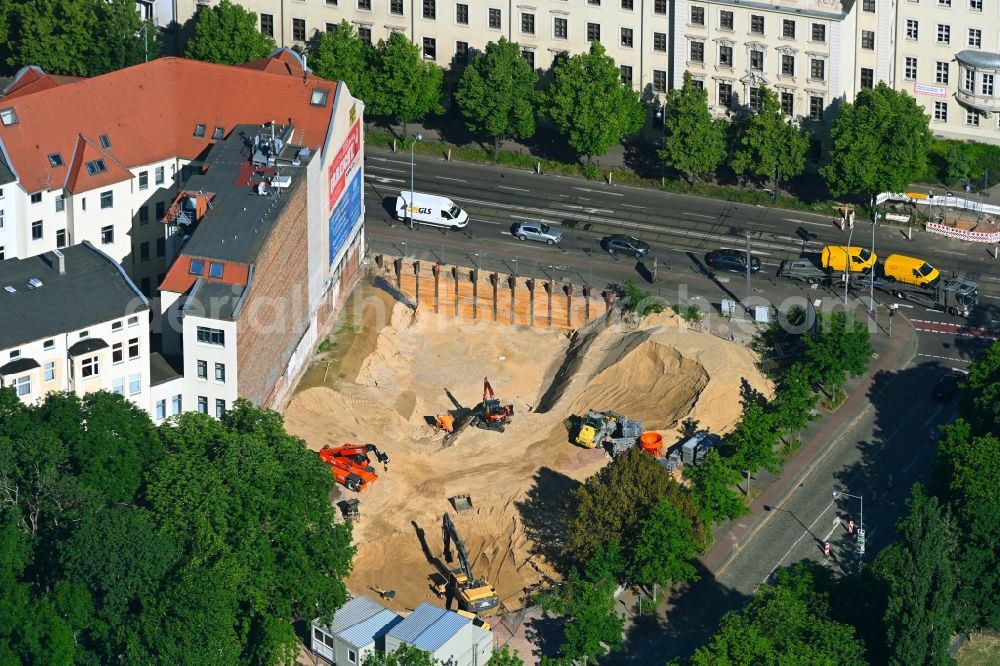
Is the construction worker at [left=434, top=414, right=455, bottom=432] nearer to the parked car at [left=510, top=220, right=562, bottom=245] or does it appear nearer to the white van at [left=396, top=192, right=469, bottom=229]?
the parked car at [left=510, top=220, right=562, bottom=245]

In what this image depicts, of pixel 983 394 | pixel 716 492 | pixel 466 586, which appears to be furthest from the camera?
pixel 983 394

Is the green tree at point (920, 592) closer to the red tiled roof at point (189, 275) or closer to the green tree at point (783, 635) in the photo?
the green tree at point (783, 635)

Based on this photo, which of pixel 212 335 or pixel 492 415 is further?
pixel 492 415

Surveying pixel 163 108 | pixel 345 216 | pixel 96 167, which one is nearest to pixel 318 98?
pixel 345 216

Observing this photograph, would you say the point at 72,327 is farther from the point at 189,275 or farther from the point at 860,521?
the point at 860,521

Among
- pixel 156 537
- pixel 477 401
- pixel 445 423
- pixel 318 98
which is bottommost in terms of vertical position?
pixel 156 537

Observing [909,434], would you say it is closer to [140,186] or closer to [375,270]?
[375,270]

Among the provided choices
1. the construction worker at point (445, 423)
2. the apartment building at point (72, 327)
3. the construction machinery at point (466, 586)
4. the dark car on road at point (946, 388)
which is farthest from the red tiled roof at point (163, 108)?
the dark car on road at point (946, 388)
